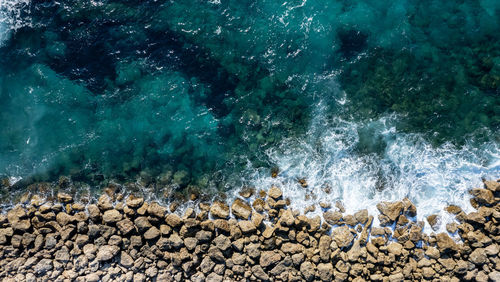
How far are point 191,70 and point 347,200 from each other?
1580 centimetres

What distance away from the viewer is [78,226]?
26859 millimetres

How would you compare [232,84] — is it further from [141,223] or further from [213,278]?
[213,278]

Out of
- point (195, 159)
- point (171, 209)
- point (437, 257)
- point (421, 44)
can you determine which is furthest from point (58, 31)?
point (437, 257)

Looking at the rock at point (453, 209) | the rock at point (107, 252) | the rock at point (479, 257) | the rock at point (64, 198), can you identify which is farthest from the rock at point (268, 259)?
the rock at point (64, 198)

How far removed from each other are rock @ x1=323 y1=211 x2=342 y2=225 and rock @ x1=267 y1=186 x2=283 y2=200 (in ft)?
12.2

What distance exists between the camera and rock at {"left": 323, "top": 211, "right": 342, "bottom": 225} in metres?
27.0

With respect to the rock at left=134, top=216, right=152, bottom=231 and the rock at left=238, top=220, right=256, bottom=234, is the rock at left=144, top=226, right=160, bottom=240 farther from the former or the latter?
the rock at left=238, top=220, right=256, bottom=234

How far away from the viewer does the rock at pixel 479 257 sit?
25.5 meters

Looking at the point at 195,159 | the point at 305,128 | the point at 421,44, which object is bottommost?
the point at 195,159

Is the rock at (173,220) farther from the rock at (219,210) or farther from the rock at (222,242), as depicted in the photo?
the rock at (222,242)

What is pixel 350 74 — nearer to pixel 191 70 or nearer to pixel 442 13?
pixel 442 13

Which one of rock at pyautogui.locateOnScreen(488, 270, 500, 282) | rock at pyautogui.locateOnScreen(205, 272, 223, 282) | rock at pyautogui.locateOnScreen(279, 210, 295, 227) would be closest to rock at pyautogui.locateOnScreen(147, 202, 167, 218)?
rock at pyautogui.locateOnScreen(205, 272, 223, 282)

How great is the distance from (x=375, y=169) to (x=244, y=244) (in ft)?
37.5

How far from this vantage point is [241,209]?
2717cm
